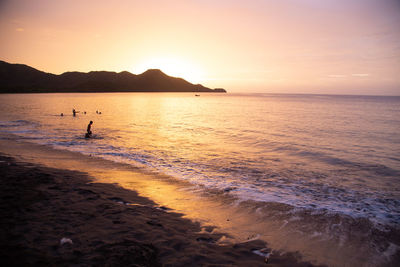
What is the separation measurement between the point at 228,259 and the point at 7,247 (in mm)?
4583

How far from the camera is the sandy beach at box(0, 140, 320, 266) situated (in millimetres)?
4645

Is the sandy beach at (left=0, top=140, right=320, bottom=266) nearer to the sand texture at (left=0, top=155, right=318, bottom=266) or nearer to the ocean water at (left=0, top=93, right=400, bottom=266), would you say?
the sand texture at (left=0, top=155, right=318, bottom=266)

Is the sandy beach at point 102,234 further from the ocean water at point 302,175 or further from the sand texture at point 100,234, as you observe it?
the ocean water at point 302,175

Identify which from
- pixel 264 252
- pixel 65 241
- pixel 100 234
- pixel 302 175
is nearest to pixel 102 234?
pixel 100 234

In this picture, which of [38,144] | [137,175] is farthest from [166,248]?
[38,144]

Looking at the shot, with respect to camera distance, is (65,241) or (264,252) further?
(264,252)

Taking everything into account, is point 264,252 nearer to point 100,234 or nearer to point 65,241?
point 100,234

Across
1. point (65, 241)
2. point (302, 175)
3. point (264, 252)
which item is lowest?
point (302, 175)

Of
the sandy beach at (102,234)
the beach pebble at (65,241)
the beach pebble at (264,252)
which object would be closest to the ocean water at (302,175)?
the beach pebble at (264,252)

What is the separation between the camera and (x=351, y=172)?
13281 mm

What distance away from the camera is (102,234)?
18.0 ft

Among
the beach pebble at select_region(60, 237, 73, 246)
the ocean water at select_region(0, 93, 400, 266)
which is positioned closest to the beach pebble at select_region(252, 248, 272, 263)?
the ocean water at select_region(0, 93, 400, 266)

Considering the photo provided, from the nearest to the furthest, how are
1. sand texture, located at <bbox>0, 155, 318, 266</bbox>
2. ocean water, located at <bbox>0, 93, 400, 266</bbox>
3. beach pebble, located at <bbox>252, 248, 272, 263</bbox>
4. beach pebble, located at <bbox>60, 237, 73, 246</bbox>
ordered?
sand texture, located at <bbox>0, 155, 318, 266</bbox>, beach pebble, located at <bbox>60, 237, 73, 246</bbox>, beach pebble, located at <bbox>252, 248, 272, 263</bbox>, ocean water, located at <bbox>0, 93, 400, 266</bbox>

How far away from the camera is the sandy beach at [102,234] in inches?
183
